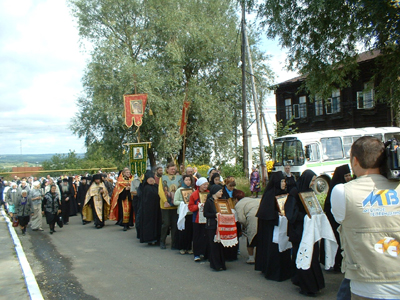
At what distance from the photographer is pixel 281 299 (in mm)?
5672

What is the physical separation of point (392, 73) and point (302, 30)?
266 cm

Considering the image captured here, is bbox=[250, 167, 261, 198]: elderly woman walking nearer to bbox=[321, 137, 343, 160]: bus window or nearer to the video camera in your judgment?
bbox=[321, 137, 343, 160]: bus window

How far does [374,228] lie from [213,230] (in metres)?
5.35

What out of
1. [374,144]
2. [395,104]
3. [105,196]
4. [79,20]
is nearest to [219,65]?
[79,20]

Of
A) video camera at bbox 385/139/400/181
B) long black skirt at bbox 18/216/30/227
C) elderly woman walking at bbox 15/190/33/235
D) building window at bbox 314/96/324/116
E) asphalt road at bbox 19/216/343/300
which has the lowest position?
asphalt road at bbox 19/216/343/300

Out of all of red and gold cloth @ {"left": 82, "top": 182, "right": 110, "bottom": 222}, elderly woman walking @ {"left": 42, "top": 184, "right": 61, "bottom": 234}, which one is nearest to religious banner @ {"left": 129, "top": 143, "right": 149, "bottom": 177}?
red and gold cloth @ {"left": 82, "top": 182, "right": 110, "bottom": 222}

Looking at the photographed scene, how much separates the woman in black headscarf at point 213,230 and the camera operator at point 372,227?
5.06 meters

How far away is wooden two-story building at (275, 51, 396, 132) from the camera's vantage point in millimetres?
28125

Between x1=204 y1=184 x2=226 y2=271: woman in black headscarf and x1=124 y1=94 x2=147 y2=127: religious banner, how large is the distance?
451 inches

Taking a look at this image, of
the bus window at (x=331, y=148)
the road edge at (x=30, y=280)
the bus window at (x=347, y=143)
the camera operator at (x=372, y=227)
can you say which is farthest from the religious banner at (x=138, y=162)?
the camera operator at (x=372, y=227)

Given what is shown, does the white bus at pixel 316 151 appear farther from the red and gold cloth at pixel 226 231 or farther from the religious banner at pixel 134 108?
the red and gold cloth at pixel 226 231

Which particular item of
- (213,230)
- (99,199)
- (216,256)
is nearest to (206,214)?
(213,230)

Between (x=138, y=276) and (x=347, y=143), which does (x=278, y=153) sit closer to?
(x=347, y=143)

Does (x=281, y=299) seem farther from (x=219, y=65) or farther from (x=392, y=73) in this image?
(x=219, y=65)
